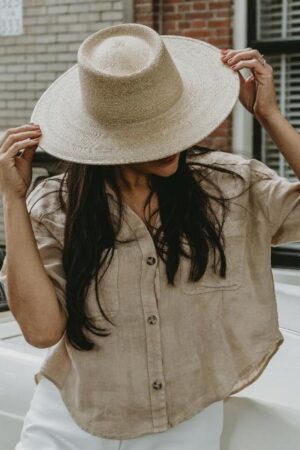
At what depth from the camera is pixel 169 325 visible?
185 centimetres

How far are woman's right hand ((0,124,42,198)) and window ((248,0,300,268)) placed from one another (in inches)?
168

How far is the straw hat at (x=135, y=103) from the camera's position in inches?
71.2

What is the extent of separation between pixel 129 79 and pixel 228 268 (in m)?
0.43

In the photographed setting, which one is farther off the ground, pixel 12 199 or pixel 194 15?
pixel 12 199

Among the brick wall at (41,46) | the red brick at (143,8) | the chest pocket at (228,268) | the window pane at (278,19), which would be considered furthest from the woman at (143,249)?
the brick wall at (41,46)

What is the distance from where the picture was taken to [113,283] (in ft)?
6.14

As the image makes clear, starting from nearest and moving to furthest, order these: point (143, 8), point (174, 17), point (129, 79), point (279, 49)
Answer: point (129, 79) → point (279, 49) → point (174, 17) → point (143, 8)

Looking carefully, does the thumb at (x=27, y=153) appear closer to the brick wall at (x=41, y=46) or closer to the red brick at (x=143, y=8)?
the red brick at (x=143, y=8)

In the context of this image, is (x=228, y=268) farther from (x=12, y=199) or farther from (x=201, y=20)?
(x=201, y=20)

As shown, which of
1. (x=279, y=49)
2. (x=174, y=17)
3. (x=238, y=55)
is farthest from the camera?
(x=174, y=17)

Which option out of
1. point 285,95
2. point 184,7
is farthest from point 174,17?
point 285,95

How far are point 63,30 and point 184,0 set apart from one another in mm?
1349

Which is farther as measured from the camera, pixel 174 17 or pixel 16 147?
pixel 174 17

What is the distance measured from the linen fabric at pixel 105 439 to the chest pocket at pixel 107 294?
0.68ft
